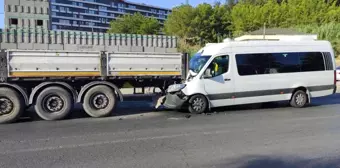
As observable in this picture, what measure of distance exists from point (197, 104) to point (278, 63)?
3.31 m

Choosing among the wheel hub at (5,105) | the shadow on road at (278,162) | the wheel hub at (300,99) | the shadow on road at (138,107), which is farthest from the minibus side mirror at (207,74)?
the wheel hub at (5,105)

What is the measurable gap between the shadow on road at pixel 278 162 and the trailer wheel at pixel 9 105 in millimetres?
6342

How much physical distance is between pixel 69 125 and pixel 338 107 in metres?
9.29

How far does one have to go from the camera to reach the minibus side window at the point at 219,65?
36.9 feet

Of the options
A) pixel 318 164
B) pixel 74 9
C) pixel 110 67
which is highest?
pixel 74 9

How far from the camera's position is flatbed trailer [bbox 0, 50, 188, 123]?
9688 mm

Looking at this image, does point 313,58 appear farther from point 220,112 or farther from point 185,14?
point 185,14

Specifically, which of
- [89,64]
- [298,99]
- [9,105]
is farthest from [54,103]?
[298,99]

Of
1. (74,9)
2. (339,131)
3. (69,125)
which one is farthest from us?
(74,9)

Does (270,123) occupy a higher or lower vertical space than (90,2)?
lower

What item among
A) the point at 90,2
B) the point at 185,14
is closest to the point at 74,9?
the point at 90,2

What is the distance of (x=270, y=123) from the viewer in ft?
31.0

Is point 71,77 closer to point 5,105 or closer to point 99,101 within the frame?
point 99,101

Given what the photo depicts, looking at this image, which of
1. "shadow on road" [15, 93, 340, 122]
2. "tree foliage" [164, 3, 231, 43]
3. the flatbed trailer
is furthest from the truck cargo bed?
"tree foliage" [164, 3, 231, 43]
